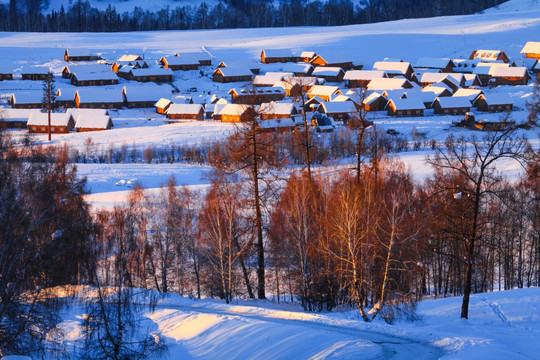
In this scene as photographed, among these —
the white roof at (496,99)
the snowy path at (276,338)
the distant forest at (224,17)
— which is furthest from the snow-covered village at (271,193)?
the distant forest at (224,17)

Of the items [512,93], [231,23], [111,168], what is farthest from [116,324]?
[231,23]

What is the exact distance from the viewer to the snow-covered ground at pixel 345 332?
11773 millimetres

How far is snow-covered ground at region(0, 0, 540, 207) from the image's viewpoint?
39469mm

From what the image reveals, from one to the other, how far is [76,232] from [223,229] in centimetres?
467

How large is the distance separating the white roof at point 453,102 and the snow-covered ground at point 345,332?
45367mm

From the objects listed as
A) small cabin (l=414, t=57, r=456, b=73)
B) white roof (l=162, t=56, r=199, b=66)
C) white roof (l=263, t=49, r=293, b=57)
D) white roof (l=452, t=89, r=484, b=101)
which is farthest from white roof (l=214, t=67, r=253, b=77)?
white roof (l=452, t=89, r=484, b=101)

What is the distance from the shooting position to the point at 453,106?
195ft

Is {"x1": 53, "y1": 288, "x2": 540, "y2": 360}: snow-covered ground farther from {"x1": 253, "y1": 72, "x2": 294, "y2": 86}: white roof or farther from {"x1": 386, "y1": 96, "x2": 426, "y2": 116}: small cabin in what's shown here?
{"x1": 253, "y1": 72, "x2": 294, "y2": 86}: white roof

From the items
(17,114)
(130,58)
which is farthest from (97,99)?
(130,58)

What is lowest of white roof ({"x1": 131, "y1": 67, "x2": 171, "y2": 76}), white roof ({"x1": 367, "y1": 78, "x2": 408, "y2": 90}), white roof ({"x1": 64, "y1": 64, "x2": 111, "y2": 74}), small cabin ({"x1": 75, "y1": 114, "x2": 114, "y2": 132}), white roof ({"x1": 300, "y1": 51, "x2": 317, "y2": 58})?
small cabin ({"x1": 75, "y1": 114, "x2": 114, "y2": 132})

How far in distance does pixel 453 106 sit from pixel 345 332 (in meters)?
50.2

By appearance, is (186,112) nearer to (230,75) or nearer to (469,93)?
(230,75)

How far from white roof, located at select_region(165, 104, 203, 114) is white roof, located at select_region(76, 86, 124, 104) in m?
9.02

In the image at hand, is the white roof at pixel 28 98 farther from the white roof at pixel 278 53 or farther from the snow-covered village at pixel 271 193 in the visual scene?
the white roof at pixel 278 53
